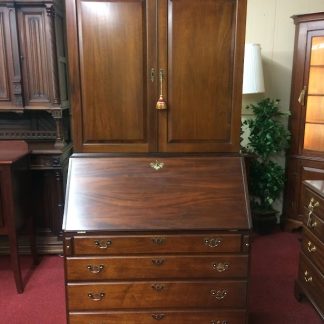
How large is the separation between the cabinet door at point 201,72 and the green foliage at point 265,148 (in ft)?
4.31

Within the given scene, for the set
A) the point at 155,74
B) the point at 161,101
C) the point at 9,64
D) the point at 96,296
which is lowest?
the point at 96,296

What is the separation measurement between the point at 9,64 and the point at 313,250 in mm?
2453

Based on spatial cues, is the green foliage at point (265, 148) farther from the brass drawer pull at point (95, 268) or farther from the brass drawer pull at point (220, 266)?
the brass drawer pull at point (95, 268)

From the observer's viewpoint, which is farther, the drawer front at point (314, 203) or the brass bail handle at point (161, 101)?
the drawer front at point (314, 203)

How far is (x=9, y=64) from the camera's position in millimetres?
2557

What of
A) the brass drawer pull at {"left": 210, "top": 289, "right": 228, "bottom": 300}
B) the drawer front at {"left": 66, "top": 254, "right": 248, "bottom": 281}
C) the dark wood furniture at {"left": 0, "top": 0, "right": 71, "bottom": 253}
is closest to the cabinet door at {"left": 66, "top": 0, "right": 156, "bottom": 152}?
the drawer front at {"left": 66, "top": 254, "right": 248, "bottom": 281}

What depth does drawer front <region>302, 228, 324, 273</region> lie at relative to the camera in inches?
76.3

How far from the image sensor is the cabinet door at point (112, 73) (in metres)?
1.65

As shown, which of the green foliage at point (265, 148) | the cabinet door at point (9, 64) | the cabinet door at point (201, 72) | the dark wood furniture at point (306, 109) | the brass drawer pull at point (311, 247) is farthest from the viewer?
the green foliage at point (265, 148)

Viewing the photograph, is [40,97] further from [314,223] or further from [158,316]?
[314,223]

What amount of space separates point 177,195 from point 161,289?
479 mm

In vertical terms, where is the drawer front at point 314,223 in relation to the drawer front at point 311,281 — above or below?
above

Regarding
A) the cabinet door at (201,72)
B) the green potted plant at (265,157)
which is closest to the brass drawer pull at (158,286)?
the cabinet door at (201,72)

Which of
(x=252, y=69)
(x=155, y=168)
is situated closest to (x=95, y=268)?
(x=155, y=168)
